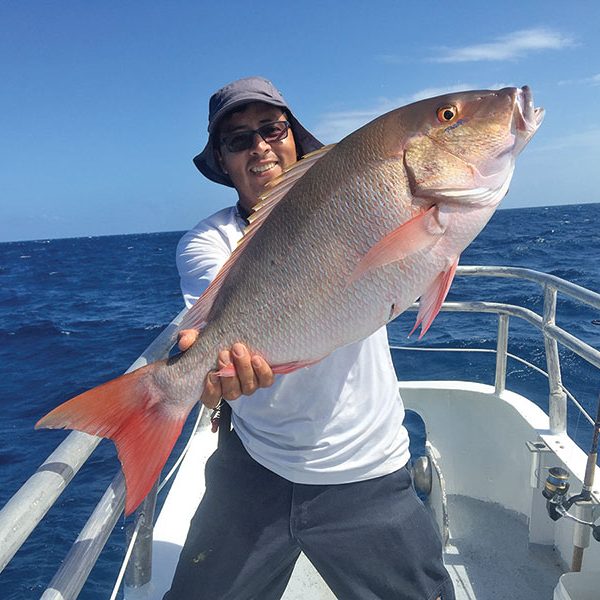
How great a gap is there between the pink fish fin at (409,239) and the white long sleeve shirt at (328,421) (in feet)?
1.66

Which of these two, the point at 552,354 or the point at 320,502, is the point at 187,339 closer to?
the point at 320,502

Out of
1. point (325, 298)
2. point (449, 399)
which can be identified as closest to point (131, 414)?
point (325, 298)

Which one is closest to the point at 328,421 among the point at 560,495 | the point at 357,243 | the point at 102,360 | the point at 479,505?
the point at 357,243

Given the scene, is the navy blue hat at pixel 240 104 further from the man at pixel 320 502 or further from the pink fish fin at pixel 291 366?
the pink fish fin at pixel 291 366

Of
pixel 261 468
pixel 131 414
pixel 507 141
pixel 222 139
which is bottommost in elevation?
pixel 261 468

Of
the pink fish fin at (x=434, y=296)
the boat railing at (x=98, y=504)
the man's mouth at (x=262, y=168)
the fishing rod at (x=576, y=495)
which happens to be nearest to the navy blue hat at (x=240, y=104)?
the man's mouth at (x=262, y=168)

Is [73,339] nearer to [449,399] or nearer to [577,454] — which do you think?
[449,399]

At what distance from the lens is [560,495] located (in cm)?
253

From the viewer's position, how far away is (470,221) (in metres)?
1.48

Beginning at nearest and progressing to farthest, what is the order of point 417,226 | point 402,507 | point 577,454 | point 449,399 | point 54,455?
1. point 54,455
2. point 417,226
3. point 402,507
4. point 577,454
5. point 449,399

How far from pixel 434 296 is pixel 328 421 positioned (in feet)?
1.92

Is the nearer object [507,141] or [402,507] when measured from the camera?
[507,141]

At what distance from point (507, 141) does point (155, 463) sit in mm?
1347

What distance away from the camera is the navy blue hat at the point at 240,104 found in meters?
2.07
